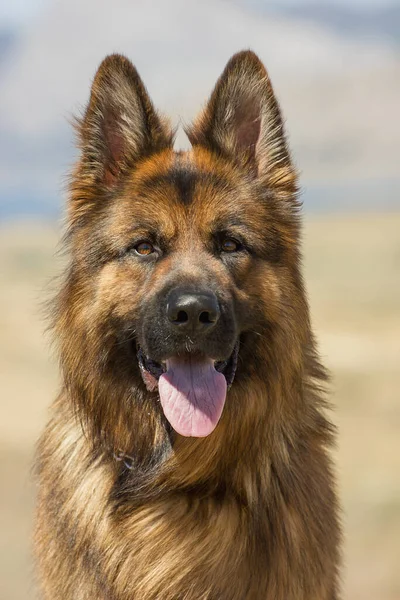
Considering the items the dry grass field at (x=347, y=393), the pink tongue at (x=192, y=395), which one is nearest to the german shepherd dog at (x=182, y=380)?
the pink tongue at (x=192, y=395)

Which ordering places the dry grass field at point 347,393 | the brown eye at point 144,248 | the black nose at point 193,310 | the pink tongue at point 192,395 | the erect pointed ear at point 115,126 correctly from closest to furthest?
the black nose at point 193,310 → the pink tongue at point 192,395 → the brown eye at point 144,248 → the erect pointed ear at point 115,126 → the dry grass field at point 347,393

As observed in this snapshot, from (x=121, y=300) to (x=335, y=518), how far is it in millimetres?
1581

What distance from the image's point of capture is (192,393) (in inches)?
163

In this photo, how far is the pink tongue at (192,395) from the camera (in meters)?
4.12

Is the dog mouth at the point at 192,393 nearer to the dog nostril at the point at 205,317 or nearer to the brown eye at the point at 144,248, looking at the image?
the dog nostril at the point at 205,317

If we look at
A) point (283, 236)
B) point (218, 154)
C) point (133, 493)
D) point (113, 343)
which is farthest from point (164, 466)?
point (218, 154)

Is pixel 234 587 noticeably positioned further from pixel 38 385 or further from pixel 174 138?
pixel 38 385

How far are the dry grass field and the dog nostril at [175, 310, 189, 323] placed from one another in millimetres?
992

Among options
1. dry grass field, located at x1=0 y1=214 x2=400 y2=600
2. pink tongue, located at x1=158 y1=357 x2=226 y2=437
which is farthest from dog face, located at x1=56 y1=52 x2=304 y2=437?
dry grass field, located at x1=0 y1=214 x2=400 y2=600

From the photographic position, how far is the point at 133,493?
4.32 meters

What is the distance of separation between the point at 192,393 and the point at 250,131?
146cm

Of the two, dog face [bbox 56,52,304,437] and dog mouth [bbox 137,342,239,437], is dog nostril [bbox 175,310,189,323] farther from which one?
dog mouth [bbox 137,342,239,437]

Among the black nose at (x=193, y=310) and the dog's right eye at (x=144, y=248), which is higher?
the dog's right eye at (x=144, y=248)

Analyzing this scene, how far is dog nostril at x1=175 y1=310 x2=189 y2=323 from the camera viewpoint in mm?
3955
